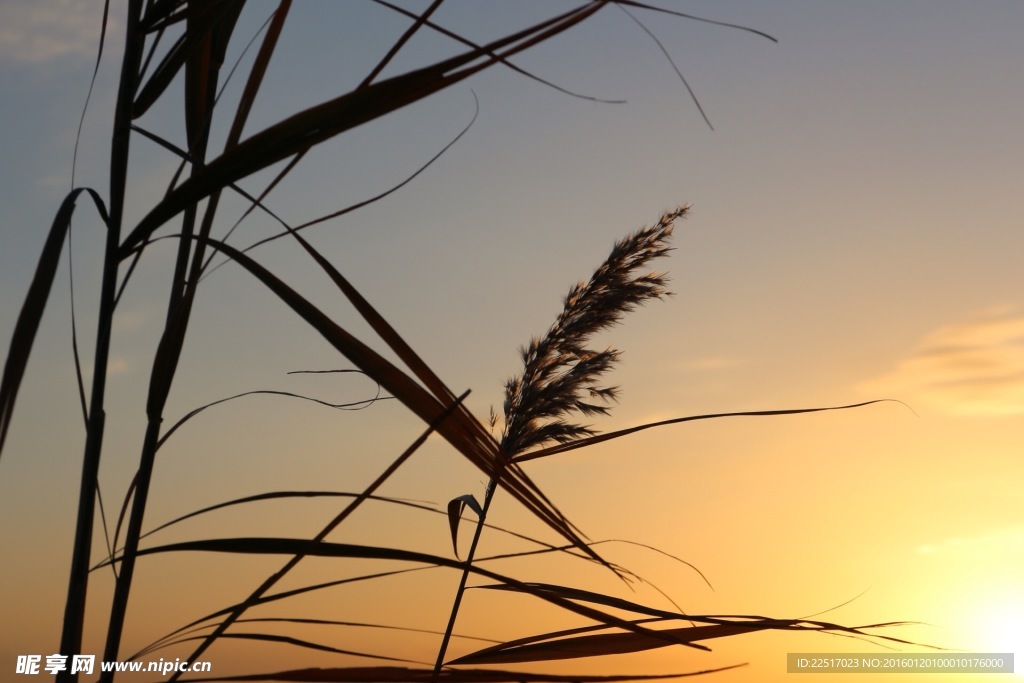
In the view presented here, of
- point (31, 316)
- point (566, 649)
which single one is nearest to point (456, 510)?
point (566, 649)

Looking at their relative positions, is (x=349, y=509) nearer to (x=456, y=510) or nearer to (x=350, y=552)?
(x=350, y=552)

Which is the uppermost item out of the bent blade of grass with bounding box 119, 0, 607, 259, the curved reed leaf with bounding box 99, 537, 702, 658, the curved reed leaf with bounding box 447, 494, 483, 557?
the bent blade of grass with bounding box 119, 0, 607, 259

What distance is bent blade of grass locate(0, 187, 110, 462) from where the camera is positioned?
0.79 m

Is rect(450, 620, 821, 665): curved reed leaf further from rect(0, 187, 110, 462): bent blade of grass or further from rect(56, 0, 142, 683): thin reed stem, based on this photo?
rect(0, 187, 110, 462): bent blade of grass

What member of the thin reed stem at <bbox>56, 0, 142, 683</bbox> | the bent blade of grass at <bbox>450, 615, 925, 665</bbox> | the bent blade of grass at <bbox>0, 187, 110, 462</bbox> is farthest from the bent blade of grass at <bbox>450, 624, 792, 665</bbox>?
the bent blade of grass at <bbox>0, 187, 110, 462</bbox>

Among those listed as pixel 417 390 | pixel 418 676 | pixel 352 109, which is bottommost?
pixel 418 676

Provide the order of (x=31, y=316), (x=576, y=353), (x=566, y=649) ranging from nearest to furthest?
1. (x=31, y=316)
2. (x=566, y=649)
3. (x=576, y=353)

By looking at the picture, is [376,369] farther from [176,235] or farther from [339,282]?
[176,235]

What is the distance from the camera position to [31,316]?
0.85 meters

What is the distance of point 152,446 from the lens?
0.93 m

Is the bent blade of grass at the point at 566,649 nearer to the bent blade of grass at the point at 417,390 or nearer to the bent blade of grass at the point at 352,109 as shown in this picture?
the bent blade of grass at the point at 417,390

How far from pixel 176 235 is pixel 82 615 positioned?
15.5 inches

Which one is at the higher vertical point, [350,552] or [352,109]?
[352,109]

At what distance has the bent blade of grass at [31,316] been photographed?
0.79 m
